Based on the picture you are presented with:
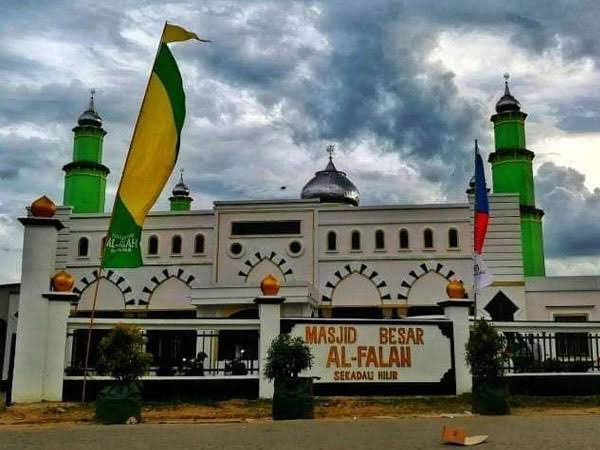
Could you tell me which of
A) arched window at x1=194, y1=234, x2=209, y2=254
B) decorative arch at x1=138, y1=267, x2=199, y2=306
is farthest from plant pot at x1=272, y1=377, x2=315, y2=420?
arched window at x1=194, y1=234, x2=209, y2=254

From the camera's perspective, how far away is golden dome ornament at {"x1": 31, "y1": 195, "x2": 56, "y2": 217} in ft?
46.8

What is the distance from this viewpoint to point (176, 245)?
2942 centimetres

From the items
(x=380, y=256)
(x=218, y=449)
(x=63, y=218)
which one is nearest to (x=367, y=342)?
(x=218, y=449)

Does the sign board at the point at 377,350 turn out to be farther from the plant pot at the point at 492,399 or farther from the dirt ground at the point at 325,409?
the plant pot at the point at 492,399

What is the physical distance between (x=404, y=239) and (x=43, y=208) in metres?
17.1

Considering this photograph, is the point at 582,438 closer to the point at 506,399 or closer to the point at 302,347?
the point at 506,399

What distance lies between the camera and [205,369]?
14.1 m

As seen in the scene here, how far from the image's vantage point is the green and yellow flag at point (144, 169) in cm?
1376

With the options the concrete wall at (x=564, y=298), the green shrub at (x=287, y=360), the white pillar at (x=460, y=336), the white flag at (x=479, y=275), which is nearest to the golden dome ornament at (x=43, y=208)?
the green shrub at (x=287, y=360)

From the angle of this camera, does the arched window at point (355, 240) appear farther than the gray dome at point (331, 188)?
No

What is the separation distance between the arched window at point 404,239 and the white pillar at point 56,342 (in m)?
16.8

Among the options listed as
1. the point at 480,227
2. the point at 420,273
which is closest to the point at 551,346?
the point at 480,227

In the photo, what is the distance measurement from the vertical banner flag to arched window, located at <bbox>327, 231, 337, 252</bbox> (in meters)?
10.2

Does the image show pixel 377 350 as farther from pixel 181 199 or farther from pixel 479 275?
pixel 181 199
